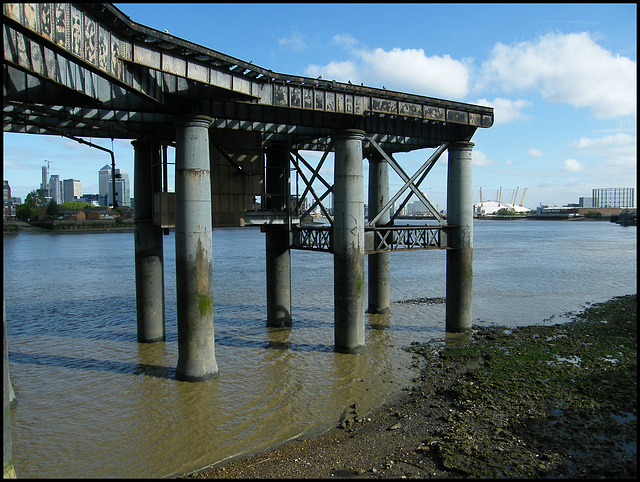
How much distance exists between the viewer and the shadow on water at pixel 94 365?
15447 millimetres

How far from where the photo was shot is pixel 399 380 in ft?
48.0

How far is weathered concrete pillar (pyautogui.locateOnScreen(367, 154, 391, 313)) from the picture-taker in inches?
922

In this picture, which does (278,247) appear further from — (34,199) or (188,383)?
(34,199)

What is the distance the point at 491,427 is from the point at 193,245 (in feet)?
29.1

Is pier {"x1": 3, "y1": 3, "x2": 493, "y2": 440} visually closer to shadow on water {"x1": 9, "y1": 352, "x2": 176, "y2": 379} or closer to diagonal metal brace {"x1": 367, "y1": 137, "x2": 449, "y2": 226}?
diagonal metal brace {"x1": 367, "y1": 137, "x2": 449, "y2": 226}

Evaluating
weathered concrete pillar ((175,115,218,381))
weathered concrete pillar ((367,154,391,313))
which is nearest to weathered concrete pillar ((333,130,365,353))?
weathered concrete pillar ((175,115,218,381))

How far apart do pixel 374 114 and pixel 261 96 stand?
4.90 metres

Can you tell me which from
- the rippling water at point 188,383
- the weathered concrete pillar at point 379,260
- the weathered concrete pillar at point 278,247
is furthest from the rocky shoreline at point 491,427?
the weathered concrete pillar at point 379,260

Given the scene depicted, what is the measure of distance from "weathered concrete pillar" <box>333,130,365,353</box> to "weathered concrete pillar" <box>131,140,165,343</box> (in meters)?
6.86

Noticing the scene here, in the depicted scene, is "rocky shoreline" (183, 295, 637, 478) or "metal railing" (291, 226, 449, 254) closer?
"rocky shoreline" (183, 295, 637, 478)

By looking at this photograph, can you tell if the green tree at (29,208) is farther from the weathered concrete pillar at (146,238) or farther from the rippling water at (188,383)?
the weathered concrete pillar at (146,238)

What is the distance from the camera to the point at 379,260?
915 inches

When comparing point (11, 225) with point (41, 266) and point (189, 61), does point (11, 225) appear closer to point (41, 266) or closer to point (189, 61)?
point (41, 266)

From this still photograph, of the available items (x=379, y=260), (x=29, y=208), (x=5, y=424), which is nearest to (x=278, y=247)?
(x=379, y=260)
